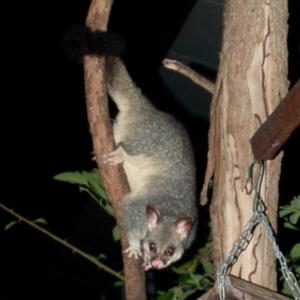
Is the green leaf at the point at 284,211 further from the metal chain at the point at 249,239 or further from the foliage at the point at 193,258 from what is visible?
the metal chain at the point at 249,239

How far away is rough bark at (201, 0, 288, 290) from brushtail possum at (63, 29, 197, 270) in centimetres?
76

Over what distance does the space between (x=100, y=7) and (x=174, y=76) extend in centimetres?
314

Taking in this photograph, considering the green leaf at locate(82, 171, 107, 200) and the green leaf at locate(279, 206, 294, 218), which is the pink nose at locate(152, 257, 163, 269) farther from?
the green leaf at locate(279, 206, 294, 218)

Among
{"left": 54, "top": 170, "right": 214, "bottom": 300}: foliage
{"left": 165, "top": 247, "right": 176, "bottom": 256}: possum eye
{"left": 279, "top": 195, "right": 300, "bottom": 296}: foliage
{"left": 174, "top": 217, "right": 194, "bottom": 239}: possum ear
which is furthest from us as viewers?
{"left": 165, "top": 247, "right": 176, "bottom": 256}: possum eye

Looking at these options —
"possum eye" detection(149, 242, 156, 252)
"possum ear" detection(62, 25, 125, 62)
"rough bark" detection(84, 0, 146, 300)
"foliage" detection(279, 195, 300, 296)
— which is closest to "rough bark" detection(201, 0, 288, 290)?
"foliage" detection(279, 195, 300, 296)

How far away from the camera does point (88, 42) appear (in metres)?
3.74

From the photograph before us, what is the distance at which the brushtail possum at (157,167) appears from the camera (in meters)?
4.41

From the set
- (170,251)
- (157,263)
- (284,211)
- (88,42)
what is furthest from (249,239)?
(88,42)

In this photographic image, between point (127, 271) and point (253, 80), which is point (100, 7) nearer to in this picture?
point (253, 80)

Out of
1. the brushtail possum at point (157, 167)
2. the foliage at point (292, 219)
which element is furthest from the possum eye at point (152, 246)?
the foliage at point (292, 219)

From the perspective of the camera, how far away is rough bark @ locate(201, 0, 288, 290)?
138 inches

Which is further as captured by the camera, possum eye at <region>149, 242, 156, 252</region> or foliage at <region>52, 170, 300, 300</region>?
possum eye at <region>149, 242, 156, 252</region>

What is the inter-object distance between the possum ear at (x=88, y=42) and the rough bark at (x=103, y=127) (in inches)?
1.4

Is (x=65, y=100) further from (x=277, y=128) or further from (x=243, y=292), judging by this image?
(x=243, y=292)
